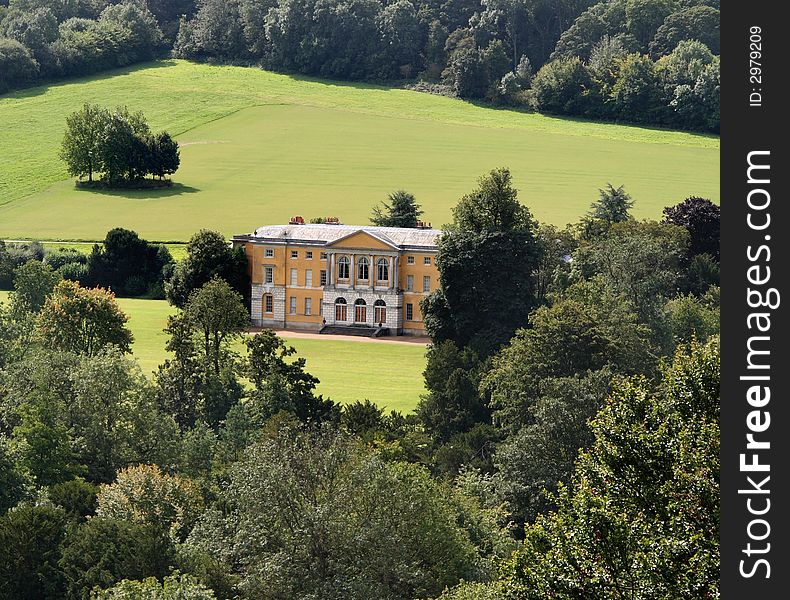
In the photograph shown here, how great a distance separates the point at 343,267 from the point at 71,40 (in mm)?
77594

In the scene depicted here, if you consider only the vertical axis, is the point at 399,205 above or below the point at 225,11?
below

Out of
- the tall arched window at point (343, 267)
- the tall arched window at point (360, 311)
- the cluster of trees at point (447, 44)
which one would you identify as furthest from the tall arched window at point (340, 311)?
the cluster of trees at point (447, 44)

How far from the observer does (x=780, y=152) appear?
18.8m

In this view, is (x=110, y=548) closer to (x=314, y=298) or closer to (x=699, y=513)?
(x=699, y=513)

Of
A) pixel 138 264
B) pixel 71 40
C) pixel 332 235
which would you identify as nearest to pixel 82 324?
pixel 332 235

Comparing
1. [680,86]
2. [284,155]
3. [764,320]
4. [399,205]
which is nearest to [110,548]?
[764,320]

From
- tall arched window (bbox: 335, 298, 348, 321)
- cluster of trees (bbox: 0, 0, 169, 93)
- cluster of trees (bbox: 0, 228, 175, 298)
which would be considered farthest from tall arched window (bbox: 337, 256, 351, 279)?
cluster of trees (bbox: 0, 0, 169, 93)

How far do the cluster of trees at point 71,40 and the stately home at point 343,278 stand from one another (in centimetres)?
6655

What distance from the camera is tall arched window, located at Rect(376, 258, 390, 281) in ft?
317

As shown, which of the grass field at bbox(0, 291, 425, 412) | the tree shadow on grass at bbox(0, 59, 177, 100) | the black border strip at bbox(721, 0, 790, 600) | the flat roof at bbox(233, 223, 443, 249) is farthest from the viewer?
the tree shadow on grass at bbox(0, 59, 177, 100)

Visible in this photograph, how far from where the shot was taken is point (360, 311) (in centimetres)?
9638

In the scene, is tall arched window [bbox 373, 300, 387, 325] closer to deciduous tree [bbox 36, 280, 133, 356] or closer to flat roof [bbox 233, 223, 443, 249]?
flat roof [bbox 233, 223, 443, 249]

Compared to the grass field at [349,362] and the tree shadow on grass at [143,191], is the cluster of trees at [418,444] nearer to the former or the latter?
the grass field at [349,362]

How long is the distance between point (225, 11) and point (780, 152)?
158950 millimetres
